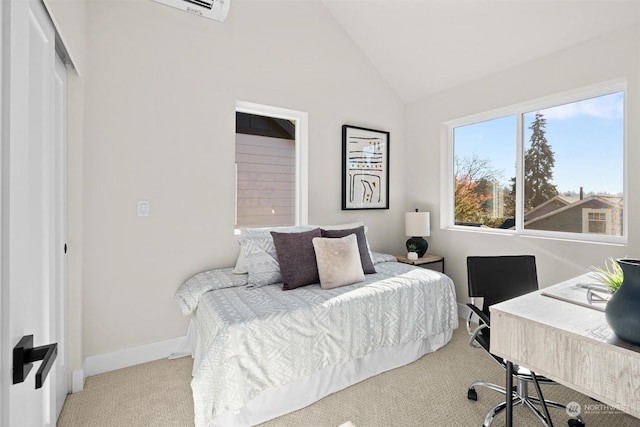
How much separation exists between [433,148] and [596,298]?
2.57 m

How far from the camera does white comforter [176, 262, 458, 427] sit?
1.74 meters

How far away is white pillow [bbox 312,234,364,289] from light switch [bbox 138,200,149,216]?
132cm

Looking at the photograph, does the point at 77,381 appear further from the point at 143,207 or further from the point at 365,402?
the point at 365,402

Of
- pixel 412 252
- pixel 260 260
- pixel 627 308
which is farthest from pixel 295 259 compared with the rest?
pixel 627 308

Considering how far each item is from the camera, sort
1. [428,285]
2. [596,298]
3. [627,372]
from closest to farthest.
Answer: [627,372] < [596,298] < [428,285]

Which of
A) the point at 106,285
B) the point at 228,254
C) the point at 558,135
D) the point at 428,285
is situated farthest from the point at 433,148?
the point at 106,285

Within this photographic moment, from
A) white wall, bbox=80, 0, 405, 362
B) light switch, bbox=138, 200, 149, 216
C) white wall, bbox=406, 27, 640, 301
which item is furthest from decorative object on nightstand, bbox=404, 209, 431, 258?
light switch, bbox=138, 200, 149, 216

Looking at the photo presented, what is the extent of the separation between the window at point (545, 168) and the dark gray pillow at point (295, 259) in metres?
1.97

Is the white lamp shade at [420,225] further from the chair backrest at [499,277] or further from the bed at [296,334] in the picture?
the chair backrest at [499,277]

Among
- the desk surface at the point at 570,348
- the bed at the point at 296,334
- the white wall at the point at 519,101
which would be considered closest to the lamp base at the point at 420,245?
the white wall at the point at 519,101

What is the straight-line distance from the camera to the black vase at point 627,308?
0.99 m

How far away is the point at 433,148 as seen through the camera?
3.76m

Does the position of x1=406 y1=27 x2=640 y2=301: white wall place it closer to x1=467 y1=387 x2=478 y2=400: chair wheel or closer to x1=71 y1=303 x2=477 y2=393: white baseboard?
x1=467 y1=387 x2=478 y2=400: chair wheel

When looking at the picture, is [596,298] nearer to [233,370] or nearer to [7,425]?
[233,370]
